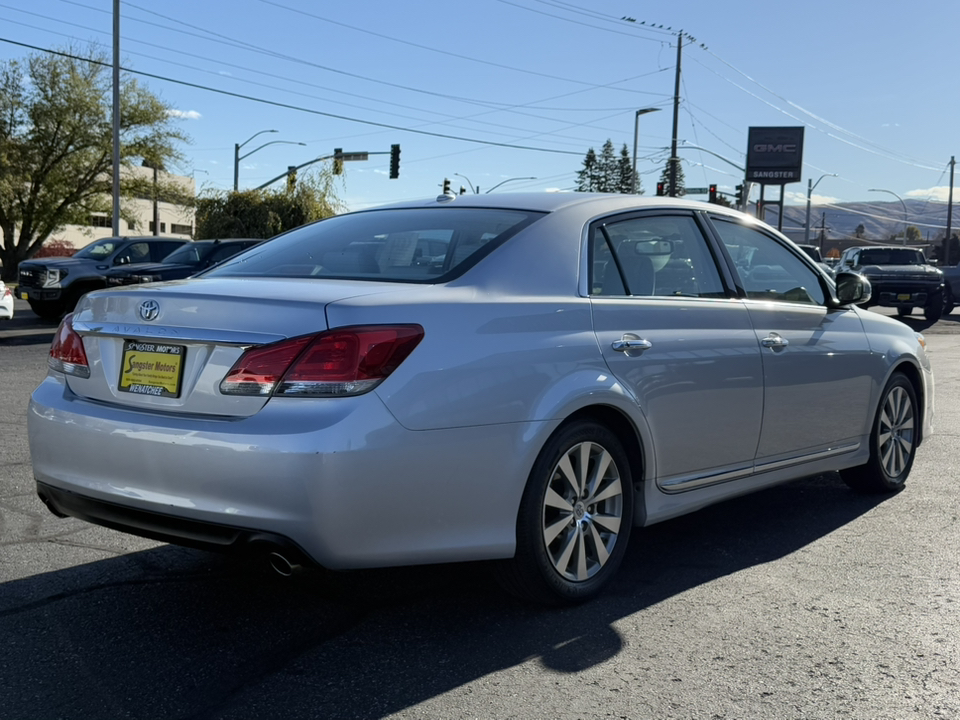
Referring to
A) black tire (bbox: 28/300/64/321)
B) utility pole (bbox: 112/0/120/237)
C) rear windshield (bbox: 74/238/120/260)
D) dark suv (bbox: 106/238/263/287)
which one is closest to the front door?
dark suv (bbox: 106/238/263/287)

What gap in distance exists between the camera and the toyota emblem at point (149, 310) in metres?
3.72

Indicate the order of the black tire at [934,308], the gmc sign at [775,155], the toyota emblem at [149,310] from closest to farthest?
the toyota emblem at [149,310]
the black tire at [934,308]
the gmc sign at [775,155]

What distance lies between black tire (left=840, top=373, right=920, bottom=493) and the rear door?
1.45 m

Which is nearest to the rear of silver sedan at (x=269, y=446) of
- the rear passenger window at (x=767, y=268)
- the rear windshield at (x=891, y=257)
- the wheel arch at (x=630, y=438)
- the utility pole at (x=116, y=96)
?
the wheel arch at (x=630, y=438)

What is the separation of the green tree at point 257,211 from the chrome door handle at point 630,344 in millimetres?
39163

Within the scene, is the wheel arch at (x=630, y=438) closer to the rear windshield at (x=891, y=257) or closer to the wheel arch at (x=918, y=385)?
the wheel arch at (x=918, y=385)

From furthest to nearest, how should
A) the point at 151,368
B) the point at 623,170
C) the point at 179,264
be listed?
the point at 623,170 < the point at 179,264 < the point at 151,368

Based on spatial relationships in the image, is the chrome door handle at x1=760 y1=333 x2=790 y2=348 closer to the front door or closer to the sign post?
the front door

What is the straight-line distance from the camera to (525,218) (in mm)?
4352

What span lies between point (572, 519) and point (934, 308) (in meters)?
23.1

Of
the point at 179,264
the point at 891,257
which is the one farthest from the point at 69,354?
the point at 891,257

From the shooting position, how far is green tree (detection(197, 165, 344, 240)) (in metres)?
42.8

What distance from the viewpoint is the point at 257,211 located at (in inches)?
1698

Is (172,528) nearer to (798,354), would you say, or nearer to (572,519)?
(572,519)
